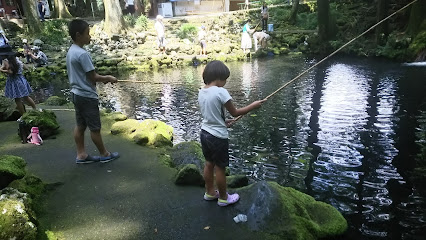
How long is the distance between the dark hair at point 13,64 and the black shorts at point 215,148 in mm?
4967

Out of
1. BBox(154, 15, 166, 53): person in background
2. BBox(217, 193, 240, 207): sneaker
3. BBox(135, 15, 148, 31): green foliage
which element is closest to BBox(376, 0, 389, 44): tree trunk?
BBox(154, 15, 166, 53): person in background

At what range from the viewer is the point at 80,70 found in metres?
4.43

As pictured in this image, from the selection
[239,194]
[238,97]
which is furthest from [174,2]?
[239,194]

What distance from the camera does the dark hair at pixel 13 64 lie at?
6492 mm

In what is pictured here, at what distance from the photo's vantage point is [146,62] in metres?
19.6

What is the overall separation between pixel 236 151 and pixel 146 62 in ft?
46.8

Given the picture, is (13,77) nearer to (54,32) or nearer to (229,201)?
(229,201)

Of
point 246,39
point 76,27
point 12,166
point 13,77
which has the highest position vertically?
point 76,27

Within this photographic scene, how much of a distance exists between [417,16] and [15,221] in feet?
58.3

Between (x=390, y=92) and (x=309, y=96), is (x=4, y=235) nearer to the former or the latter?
(x=309, y=96)

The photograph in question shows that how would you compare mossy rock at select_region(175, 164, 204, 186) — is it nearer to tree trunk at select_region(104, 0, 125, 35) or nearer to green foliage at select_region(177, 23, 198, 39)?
green foliage at select_region(177, 23, 198, 39)

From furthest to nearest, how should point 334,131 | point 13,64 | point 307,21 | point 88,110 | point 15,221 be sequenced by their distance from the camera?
point 307,21 → point 334,131 → point 13,64 → point 88,110 → point 15,221

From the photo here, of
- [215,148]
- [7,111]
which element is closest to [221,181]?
[215,148]

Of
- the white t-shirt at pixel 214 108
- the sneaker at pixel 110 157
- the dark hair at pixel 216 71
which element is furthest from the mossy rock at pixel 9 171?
the dark hair at pixel 216 71
